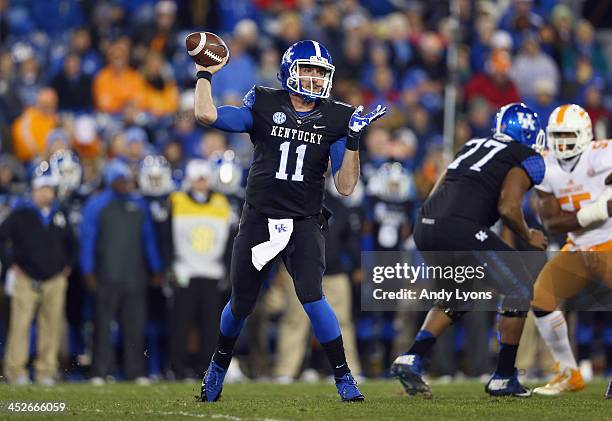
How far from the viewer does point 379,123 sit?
1443 centimetres

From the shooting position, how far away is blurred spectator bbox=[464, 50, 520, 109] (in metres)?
15.3

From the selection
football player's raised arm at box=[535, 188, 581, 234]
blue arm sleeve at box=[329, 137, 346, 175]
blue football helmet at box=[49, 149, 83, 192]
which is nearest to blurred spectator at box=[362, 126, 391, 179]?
blue football helmet at box=[49, 149, 83, 192]

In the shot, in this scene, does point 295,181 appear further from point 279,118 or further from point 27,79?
point 27,79

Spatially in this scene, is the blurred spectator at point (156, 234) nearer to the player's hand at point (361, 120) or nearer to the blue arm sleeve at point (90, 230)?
the blue arm sleeve at point (90, 230)

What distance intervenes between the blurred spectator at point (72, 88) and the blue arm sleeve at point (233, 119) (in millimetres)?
6702

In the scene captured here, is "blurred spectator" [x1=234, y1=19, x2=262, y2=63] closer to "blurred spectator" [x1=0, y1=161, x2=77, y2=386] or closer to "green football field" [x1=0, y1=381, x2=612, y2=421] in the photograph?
"blurred spectator" [x1=0, y1=161, x2=77, y2=386]

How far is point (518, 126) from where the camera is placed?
8602 mm

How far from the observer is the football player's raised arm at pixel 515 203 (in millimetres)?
8258

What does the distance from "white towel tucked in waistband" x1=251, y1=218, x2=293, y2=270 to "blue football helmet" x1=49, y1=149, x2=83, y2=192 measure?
5045mm

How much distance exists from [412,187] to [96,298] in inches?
140

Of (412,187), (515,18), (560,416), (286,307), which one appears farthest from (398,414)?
(515,18)

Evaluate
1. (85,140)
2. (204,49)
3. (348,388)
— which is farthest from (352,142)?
(85,140)

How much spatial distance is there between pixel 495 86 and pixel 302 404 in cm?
819

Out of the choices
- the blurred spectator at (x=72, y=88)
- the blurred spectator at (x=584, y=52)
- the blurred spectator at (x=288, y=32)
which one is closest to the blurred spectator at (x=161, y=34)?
the blurred spectator at (x=72, y=88)
